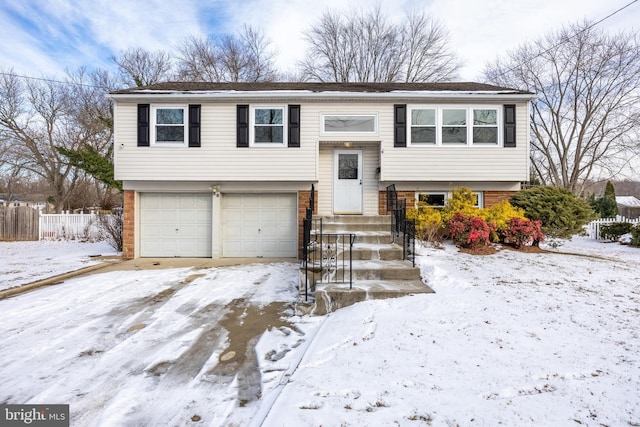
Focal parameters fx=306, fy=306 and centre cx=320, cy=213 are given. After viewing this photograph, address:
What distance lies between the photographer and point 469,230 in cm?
833

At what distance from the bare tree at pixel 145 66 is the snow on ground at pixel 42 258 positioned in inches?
581

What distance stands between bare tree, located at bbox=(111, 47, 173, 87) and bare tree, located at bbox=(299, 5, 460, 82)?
11.4 meters

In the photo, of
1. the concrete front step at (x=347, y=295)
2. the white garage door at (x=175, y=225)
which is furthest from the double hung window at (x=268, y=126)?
the concrete front step at (x=347, y=295)

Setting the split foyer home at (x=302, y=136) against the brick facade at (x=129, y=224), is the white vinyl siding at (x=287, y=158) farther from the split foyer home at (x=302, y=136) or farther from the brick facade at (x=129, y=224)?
the brick facade at (x=129, y=224)

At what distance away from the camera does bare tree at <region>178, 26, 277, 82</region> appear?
2377 cm

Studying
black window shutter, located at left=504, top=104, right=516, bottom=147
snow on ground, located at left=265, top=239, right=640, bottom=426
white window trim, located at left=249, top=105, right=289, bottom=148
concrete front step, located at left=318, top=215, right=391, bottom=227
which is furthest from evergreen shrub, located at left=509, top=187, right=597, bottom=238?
white window trim, located at left=249, top=105, right=289, bottom=148

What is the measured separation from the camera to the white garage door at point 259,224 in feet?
33.7

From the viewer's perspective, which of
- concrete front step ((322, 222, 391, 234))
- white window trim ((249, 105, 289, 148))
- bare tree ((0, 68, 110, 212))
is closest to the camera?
concrete front step ((322, 222, 391, 234))

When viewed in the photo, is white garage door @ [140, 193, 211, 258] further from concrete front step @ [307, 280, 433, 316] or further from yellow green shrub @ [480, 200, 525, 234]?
yellow green shrub @ [480, 200, 525, 234]

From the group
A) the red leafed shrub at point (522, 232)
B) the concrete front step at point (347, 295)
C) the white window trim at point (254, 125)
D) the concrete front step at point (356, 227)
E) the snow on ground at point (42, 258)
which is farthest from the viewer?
the white window trim at point (254, 125)

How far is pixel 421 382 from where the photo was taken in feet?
9.02

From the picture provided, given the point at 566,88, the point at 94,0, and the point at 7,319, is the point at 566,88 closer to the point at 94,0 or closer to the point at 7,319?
the point at 94,0

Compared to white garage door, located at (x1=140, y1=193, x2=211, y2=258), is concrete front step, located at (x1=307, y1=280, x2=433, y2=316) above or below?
below

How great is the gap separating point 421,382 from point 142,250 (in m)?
10.1
